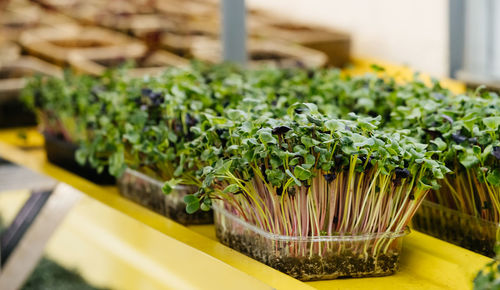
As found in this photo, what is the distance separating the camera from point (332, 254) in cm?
139

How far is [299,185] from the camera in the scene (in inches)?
51.1

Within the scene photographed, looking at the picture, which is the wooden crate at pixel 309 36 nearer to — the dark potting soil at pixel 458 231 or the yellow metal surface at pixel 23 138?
the yellow metal surface at pixel 23 138

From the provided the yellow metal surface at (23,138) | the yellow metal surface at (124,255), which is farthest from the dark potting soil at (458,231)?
the yellow metal surface at (23,138)

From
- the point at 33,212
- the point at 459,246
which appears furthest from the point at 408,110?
the point at 33,212

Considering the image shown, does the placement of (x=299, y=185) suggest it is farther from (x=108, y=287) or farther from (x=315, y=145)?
(x=108, y=287)

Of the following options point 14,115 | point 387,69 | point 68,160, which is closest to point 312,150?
point 68,160

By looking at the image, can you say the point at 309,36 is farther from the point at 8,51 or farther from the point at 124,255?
the point at 124,255

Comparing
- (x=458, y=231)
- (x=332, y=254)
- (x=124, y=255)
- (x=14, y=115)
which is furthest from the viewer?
(x=14, y=115)

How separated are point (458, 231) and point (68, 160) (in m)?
1.49

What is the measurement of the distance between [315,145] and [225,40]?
115 inches

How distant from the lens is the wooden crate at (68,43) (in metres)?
4.18

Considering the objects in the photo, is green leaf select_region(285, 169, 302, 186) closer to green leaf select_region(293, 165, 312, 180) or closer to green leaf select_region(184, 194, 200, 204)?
green leaf select_region(293, 165, 312, 180)

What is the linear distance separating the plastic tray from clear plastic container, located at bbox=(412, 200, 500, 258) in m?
1.11

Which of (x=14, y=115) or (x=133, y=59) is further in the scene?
(x=133, y=59)
